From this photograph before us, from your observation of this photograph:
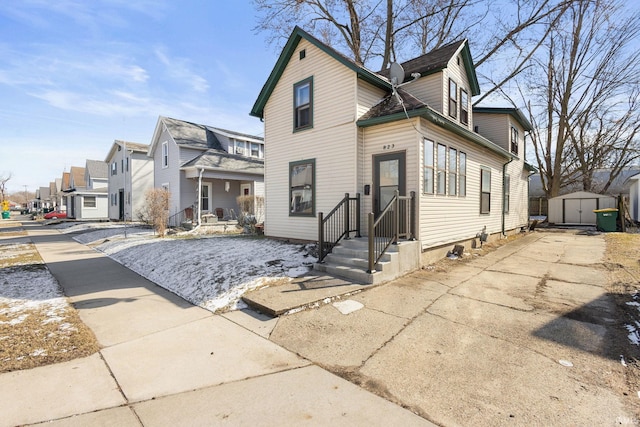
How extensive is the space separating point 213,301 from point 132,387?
2388 millimetres

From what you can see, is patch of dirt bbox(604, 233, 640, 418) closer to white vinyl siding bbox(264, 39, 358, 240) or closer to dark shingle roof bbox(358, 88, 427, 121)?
dark shingle roof bbox(358, 88, 427, 121)

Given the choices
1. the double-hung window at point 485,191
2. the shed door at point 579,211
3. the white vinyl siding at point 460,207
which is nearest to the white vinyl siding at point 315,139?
the white vinyl siding at point 460,207

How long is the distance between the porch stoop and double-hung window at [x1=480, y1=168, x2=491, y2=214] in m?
5.46

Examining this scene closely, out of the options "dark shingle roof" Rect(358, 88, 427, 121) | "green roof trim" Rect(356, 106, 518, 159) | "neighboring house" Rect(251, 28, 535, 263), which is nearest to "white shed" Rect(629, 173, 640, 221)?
"neighboring house" Rect(251, 28, 535, 263)

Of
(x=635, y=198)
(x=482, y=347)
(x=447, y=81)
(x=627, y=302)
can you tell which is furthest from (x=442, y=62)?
(x=635, y=198)

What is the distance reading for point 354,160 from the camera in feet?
26.8

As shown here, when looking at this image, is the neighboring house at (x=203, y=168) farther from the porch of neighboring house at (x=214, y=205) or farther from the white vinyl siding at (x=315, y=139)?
the white vinyl siding at (x=315, y=139)

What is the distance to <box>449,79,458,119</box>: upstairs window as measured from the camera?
393 inches

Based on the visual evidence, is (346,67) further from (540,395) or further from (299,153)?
(540,395)

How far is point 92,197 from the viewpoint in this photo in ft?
102

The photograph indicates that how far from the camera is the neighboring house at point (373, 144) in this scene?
7734 mm

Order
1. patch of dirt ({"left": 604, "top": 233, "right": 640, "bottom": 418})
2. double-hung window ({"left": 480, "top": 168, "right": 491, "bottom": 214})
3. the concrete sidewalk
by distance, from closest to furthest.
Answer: the concrete sidewalk < patch of dirt ({"left": 604, "top": 233, "right": 640, "bottom": 418}) < double-hung window ({"left": 480, "top": 168, "right": 491, "bottom": 214})

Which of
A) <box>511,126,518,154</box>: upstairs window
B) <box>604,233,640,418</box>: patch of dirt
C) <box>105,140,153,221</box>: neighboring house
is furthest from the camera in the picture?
<box>105,140,153,221</box>: neighboring house

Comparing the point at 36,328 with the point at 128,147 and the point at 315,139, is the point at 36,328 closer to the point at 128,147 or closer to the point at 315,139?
the point at 315,139
